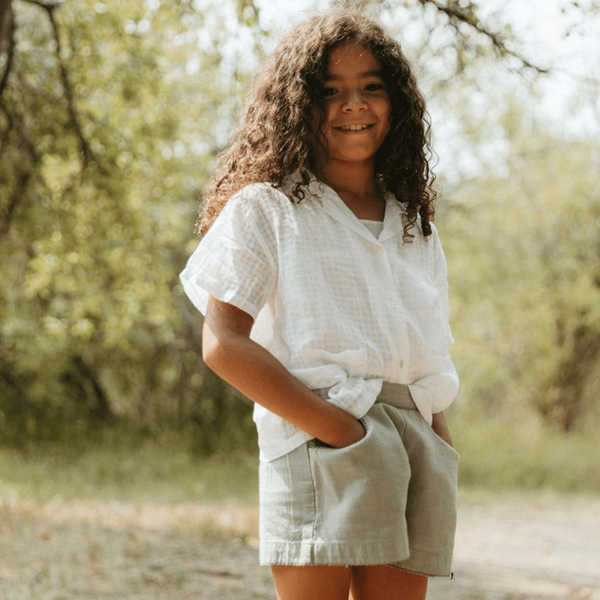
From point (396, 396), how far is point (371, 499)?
0.74 ft

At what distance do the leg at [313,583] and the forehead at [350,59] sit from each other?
3.39 ft

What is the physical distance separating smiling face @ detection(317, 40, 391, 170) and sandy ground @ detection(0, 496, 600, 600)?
135 inches

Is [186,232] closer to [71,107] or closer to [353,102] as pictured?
[71,107]

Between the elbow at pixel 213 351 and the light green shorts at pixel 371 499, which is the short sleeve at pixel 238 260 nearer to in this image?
the elbow at pixel 213 351

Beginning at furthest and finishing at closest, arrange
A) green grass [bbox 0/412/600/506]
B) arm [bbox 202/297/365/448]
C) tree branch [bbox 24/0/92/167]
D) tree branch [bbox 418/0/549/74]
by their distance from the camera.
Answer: green grass [bbox 0/412/600/506] < tree branch [bbox 24/0/92/167] < tree branch [bbox 418/0/549/74] < arm [bbox 202/297/365/448]

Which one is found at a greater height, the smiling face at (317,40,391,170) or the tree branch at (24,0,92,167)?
the tree branch at (24,0,92,167)

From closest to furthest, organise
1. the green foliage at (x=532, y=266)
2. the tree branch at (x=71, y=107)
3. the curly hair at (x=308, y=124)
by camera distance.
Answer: the curly hair at (x=308, y=124), the tree branch at (x=71, y=107), the green foliage at (x=532, y=266)

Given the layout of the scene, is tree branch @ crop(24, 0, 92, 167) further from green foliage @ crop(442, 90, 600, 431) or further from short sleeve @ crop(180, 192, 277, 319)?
green foliage @ crop(442, 90, 600, 431)

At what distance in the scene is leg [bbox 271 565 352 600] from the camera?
1753mm

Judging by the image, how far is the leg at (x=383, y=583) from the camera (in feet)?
6.05

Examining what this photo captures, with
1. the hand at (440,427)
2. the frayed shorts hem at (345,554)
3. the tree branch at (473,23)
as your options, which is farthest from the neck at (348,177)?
the tree branch at (473,23)

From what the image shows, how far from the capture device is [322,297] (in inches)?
69.8

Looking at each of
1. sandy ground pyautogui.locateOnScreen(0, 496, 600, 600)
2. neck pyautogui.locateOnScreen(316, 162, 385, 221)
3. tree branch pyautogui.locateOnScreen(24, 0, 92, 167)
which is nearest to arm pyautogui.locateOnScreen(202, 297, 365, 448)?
neck pyautogui.locateOnScreen(316, 162, 385, 221)

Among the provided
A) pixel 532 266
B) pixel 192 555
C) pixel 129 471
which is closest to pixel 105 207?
pixel 192 555
